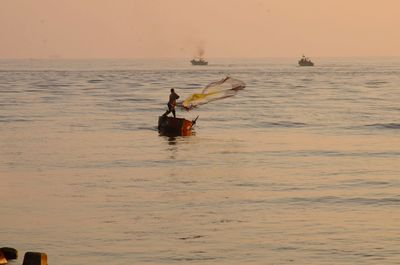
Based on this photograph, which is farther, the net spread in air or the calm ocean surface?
the net spread in air

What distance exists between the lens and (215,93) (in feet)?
211

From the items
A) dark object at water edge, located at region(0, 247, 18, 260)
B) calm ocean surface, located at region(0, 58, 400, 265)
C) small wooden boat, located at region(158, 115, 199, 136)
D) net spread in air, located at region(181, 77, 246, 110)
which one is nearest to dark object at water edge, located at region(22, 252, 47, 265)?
dark object at water edge, located at region(0, 247, 18, 260)

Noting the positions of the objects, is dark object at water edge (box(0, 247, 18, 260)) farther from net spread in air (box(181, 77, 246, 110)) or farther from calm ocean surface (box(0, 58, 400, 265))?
net spread in air (box(181, 77, 246, 110))

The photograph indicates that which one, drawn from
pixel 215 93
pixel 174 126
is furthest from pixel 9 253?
pixel 215 93

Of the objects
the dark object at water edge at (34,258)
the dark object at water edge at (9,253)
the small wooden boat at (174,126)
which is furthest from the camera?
the small wooden boat at (174,126)

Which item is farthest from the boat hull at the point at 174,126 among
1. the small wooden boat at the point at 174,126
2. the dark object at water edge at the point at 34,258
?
the dark object at water edge at the point at 34,258

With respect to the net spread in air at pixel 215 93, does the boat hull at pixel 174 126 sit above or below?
below

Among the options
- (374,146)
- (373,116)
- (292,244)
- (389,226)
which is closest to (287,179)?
(389,226)

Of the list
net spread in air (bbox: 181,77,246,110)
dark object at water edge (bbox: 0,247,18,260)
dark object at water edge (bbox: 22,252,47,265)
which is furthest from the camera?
net spread in air (bbox: 181,77,246,110)

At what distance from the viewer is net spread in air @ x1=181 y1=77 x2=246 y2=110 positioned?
205ft

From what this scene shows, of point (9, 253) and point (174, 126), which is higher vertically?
point (9, 253)

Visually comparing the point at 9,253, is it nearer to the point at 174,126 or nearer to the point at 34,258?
the point at 34,258

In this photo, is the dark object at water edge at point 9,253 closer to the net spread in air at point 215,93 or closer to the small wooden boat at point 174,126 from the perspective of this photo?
the small wooden boat at point 174,126

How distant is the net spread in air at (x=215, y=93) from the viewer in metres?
62.6
